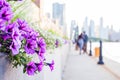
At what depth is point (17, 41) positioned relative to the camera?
2910 millimetres

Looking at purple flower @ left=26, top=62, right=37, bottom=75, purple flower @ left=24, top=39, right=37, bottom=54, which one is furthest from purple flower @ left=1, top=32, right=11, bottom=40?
purple flower @ left=26, top=62, right=37, bottom=75

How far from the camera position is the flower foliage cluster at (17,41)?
291 cm

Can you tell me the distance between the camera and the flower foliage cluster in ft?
9.55

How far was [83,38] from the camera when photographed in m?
33.7

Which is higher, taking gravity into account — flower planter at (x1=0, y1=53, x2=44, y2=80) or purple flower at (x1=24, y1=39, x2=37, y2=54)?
purple flower at (x1=24, y1=39, x2=37, y2=54)

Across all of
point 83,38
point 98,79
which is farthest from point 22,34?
point 83,38

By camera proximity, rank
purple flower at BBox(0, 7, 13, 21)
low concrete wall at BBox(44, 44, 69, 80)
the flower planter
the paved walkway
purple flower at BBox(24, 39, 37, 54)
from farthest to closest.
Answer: the paved walkway
low concrete wall at BBox(44, 44, 69, 80)
purple flower at BBox(24, 39, 37, 54)
the flower planter
purple flower at BBox(0, 7, 13, 21)

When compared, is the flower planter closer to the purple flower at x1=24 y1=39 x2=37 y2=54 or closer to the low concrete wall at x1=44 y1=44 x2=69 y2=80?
the purple flower at x1=24 y1=39 x2=37 y2=54

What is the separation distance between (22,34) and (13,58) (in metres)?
0.22

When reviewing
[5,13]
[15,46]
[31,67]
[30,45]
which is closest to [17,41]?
[15,46]

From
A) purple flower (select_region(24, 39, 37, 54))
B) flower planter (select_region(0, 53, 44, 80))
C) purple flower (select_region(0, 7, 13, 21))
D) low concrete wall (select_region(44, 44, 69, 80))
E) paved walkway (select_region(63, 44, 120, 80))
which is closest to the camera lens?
purple flower (select_region(0, 7, 13, 21))

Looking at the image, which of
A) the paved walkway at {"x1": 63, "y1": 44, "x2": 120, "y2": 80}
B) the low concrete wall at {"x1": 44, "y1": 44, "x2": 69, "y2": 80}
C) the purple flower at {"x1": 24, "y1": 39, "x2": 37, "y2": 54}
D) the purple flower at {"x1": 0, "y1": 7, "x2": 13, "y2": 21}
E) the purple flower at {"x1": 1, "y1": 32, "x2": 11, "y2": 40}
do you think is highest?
the purple flower at {"x1": 0, "y1": 7, "x2": 13, "y2": 21}

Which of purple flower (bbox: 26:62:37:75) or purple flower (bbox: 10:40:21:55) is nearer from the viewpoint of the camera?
purple flower (bbox: 10:40:21:55)

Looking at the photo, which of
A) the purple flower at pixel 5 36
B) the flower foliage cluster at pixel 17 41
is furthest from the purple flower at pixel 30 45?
the purple flower at pixel 5 36
